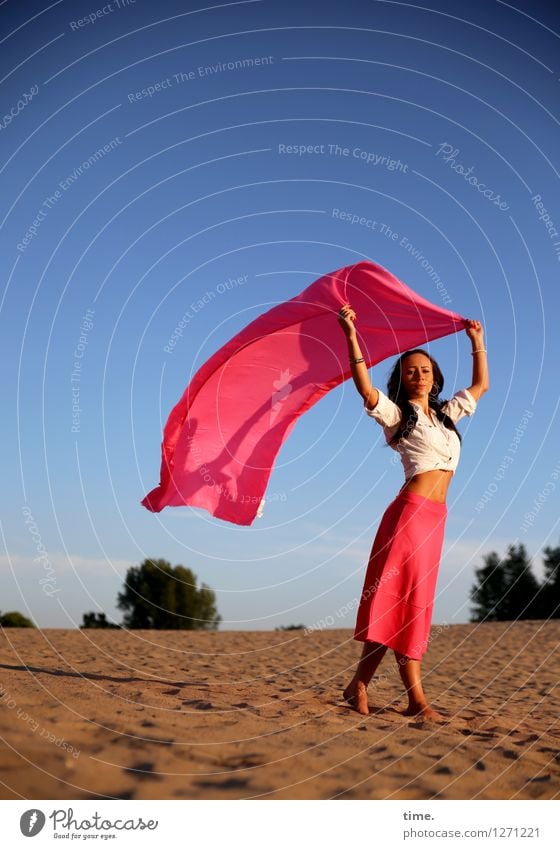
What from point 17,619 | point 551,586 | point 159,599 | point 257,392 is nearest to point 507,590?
point 551,586

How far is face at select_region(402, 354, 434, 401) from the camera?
22.9ft

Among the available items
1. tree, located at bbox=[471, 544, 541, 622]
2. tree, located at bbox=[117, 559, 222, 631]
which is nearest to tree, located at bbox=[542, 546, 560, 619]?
tree, located at bbox=[471, 544, 541, 622]

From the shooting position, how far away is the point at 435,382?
7.29 m

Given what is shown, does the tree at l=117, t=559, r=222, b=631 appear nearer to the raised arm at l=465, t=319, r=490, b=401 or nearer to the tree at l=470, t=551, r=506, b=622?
the tree at l=470, t=551, r=506, b=622

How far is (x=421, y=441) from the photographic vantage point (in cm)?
669

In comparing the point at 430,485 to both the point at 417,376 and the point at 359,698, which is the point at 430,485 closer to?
the point at 417,376

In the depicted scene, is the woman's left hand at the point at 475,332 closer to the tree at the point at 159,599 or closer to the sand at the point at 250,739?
the sand at the point at 250,739

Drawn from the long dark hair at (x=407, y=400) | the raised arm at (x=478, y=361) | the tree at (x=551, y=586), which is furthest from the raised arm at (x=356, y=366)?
the tree at (x=551, y=586)

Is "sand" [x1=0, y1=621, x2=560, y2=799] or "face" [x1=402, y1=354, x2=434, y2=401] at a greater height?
"face" [x1=402, y1=354, x2=434, y2=401]

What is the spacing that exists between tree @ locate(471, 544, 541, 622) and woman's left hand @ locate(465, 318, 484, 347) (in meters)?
42.9

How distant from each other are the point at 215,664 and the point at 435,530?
6.97 metres

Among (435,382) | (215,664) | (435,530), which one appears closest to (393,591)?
(435,530)

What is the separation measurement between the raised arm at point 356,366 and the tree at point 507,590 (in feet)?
144
